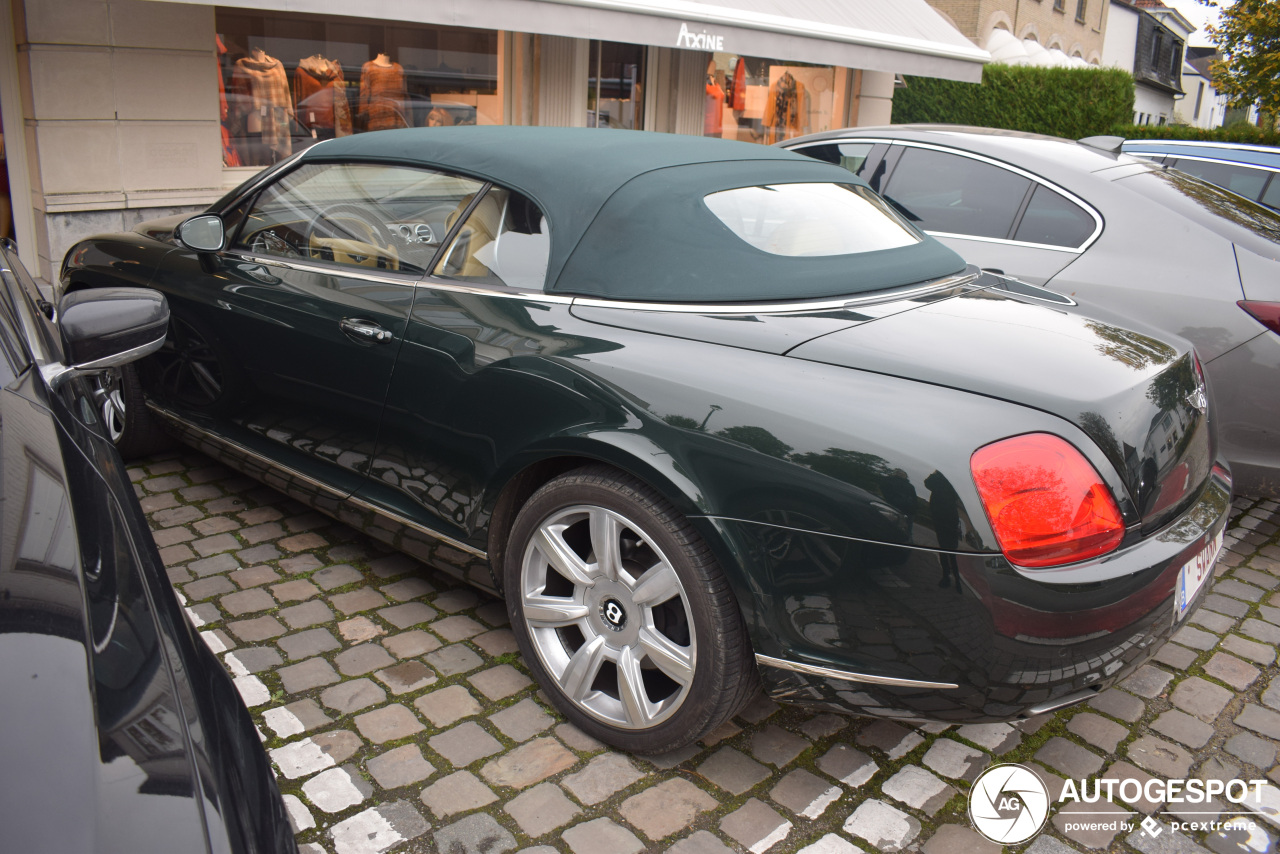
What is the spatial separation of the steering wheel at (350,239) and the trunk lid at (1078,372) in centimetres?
158

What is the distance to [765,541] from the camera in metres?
2.20

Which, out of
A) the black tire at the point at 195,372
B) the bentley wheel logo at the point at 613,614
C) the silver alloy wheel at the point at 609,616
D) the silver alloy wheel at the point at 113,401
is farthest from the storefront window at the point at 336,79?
the bentley wheel logo at the point at 613,614

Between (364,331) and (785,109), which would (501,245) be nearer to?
(364,331)

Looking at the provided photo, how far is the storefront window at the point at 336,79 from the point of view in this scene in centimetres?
860

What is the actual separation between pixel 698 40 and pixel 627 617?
8.37 m

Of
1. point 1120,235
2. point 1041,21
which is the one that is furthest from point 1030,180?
point 1041,21

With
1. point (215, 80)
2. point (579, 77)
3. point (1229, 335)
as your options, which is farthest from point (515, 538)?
point (579, 77)

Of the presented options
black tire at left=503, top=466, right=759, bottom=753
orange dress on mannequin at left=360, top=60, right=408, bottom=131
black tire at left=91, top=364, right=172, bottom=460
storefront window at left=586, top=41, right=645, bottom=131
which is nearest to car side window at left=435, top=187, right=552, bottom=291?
black tire at left=503, top=466, right=759, bottom=753

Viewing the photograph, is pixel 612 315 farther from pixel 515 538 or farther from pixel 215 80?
pixel 215 80

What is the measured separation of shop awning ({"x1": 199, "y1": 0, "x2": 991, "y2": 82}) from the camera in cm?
779

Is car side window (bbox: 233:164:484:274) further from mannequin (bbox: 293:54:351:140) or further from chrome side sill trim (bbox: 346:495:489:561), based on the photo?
mannequin (bbox: 293:54:351:140)

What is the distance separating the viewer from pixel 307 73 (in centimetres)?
915

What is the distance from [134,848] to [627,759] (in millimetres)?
1696

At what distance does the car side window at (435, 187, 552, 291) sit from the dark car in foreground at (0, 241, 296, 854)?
1269mm
